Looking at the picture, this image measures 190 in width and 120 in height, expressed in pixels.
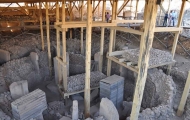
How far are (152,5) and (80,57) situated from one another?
262 inches

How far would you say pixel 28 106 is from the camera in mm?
5363

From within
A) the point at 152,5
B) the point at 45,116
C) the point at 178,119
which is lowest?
the point at 45,116

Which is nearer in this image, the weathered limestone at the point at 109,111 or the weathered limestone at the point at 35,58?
the weathered limestone at the point at 109,111

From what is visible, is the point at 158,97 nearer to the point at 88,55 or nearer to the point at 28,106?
the point at 88,55

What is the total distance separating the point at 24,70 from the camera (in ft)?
28.1

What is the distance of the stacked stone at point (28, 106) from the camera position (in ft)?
16.9

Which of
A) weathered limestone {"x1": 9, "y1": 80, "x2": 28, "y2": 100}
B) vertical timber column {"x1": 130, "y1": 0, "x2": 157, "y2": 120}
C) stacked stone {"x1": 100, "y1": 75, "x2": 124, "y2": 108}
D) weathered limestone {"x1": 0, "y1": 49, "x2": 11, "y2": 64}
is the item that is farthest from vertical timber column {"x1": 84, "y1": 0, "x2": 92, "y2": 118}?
weathered limestone {"x1": 0, "y1": 49, "x2": 11, "y2": 64}

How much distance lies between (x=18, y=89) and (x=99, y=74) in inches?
155

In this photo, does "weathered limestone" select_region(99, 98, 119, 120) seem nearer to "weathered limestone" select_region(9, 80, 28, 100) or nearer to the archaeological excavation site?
the archaeological excavation site

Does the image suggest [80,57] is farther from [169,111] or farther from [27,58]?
[169,111]

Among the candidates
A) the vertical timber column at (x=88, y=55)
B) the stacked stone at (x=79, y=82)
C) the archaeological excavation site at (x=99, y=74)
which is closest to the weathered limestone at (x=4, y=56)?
the archaeological excavation site at (x=99, y=74)

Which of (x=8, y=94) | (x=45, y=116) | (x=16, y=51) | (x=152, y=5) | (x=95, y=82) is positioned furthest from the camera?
(x=16, y=51)

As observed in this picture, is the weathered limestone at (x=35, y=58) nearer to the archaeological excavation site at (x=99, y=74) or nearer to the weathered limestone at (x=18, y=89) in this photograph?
the archaeological excavation site at (x=99, y=74)

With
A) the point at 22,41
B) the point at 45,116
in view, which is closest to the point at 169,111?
the point at 45,116
